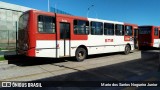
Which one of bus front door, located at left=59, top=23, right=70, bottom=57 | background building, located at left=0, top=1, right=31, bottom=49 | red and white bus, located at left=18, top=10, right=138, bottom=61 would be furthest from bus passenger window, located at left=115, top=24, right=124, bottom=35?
background building, located at left=0, top=1, right=31, bottom=49

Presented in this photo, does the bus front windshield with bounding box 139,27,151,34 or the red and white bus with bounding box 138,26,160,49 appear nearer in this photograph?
the red and white bus with bounding box 138,26,160,49

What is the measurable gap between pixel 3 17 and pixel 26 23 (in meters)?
16.3

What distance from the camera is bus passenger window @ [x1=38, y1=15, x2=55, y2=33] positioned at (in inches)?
438

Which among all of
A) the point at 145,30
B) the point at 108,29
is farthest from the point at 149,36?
the point at 108,29

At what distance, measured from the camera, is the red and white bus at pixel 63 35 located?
35.7 feet

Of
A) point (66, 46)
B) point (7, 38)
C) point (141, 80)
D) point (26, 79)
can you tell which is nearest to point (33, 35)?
point (66, 46)

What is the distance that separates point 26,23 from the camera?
36.6 ft

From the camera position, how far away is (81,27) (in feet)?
44.1

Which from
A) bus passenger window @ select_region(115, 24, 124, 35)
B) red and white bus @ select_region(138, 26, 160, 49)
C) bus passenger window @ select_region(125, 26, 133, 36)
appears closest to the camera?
bus passenger window @ select_region(115, 24, 124, 35)

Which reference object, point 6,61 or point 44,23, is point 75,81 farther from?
point 6,61

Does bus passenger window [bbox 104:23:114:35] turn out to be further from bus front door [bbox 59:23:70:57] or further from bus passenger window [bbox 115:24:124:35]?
bus front door [bbox 59:23:70:57]

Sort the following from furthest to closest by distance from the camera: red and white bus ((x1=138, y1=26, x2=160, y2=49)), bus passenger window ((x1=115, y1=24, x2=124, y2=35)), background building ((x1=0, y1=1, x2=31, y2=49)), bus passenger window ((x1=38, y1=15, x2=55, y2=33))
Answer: red and white bus ((x1=138, y1=26, x2=160, y2=49)) < background building ((x1=0, y1=1, x2=31, y2=49)) < bus passenger window ((x1=115, y1=24, x2=124, y2=35)) < bus passenger window ((x1=38, y1=15, x2=55, y2=33))

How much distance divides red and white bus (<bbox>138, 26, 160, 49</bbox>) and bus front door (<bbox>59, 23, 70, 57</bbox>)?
13.9 m

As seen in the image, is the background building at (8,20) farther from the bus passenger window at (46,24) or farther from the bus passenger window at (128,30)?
the bus passenger window at (128,30)
